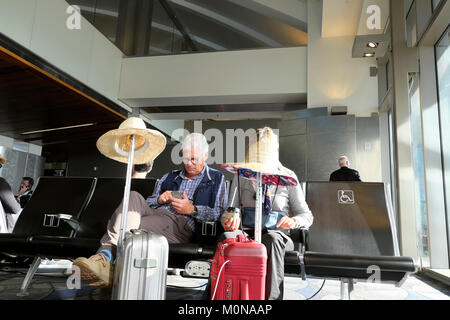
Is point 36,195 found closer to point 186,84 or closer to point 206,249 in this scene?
point 206,249

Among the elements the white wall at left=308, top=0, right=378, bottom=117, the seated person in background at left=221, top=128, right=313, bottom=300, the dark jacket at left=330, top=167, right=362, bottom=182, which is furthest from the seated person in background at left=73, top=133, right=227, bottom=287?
the white wall at left=308, top=0, right=378, bottom=117

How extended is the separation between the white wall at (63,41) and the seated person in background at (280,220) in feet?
14.4

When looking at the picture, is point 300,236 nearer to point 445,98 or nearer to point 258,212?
point 258,212

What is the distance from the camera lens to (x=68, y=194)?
2.55 m

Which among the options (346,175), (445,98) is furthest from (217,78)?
(445,98)

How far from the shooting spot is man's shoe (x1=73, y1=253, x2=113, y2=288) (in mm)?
1293

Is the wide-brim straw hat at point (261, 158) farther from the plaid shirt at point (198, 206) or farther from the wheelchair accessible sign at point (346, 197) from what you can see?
the wheelchair accessible sign at point (346, 197)

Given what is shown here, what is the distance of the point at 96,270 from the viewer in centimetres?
132

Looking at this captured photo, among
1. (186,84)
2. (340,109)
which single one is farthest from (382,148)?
(186,84)

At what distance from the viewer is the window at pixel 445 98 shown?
337cm

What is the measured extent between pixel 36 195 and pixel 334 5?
5.22 m

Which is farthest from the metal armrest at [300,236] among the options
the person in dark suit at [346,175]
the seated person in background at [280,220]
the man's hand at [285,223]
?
the person in dark suit at [346,175]
